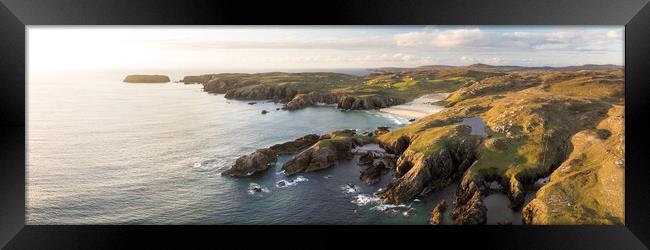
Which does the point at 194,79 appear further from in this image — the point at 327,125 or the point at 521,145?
the point at 521,145

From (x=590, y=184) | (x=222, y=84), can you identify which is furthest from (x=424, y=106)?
(x=222, y=84)

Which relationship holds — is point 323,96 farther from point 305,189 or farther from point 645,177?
point 645,177

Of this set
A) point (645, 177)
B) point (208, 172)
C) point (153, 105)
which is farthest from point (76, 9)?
point (645, 177)

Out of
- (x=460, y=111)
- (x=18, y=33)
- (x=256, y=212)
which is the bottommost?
(x=256, y=212)

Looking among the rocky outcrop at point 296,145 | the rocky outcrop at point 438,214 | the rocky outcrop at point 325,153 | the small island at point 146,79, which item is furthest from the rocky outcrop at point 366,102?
the small island at point 146,79

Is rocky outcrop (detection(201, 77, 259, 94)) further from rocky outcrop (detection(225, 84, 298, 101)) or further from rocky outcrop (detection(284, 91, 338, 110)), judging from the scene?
rocky outcrop (detection(284, 91, 338, 110))
